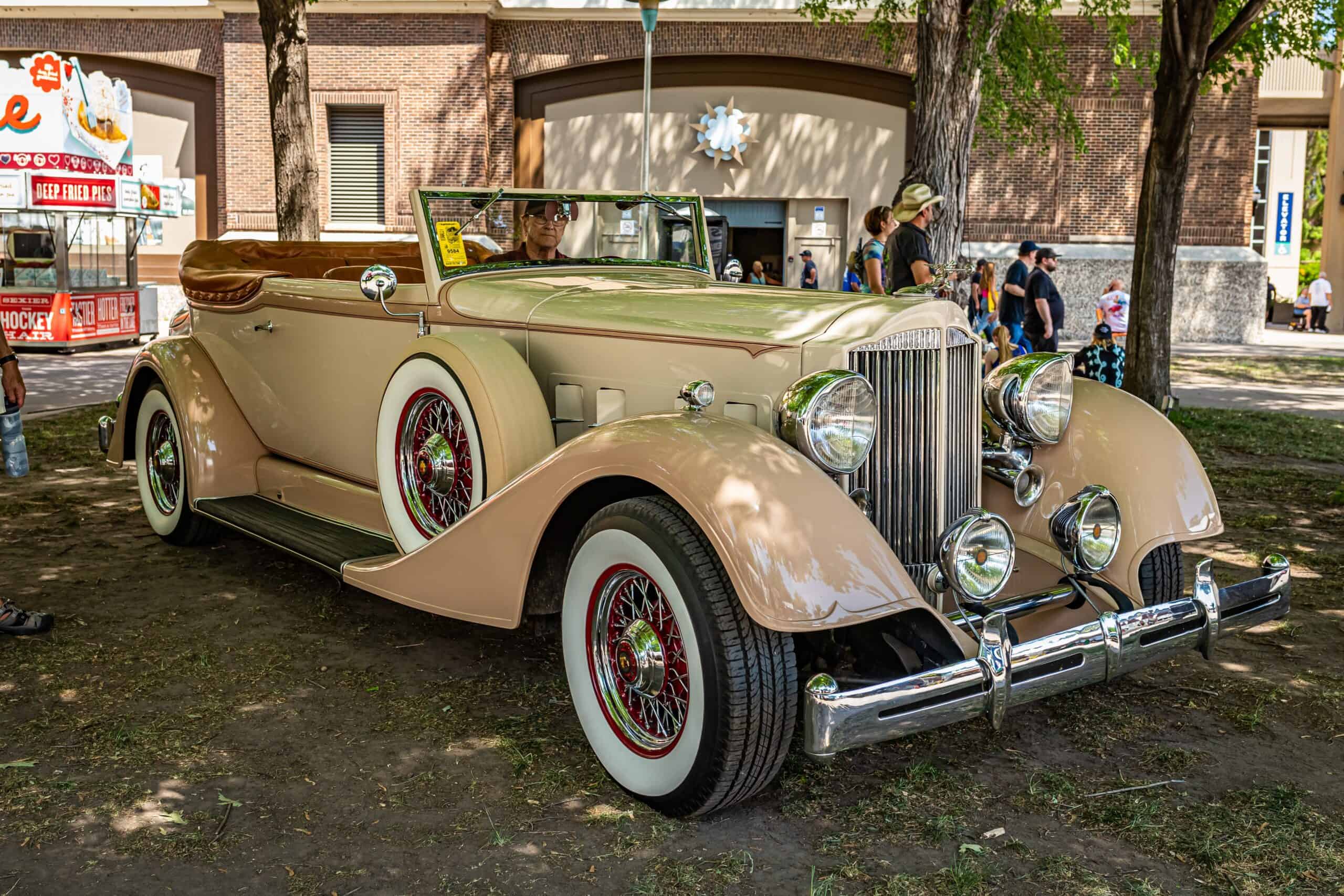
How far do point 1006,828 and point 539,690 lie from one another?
159cm

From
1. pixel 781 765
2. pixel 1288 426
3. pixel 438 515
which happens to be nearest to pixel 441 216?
pixel 438 515

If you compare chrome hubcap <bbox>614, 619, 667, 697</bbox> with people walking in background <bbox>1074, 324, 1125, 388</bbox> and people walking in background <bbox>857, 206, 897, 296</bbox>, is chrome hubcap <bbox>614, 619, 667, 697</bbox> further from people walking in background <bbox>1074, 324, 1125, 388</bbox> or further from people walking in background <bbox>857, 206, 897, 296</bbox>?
people walking in background <bbox>1074, 324, 1125, 388</bbox>

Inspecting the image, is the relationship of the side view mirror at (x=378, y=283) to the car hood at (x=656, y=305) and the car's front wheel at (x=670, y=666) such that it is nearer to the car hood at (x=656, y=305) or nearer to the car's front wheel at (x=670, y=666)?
the car hood at (x=656, y=305)

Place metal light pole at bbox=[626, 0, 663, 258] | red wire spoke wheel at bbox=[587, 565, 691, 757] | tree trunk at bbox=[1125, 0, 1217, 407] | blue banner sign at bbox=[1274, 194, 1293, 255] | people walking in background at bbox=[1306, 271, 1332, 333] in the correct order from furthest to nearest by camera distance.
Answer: blue banner sign at bbox=[1274, 194, 1293, 255]
people walking in background at bbox=[1306, 271, 1332, 333]
tree trunk at bbox=[1125, 0, 1217, 407]
metal light pole at bbox=[626, 0, 663, 258]
red wire spoke wheel at bbox=[587, 565, 691, 757]

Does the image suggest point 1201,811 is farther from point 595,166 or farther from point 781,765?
point 595,166

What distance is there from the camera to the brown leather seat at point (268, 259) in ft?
17.7

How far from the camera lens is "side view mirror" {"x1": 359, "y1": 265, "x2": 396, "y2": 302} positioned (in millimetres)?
4031

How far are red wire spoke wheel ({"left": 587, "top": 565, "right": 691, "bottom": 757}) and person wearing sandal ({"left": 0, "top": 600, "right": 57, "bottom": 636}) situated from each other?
2389 mm

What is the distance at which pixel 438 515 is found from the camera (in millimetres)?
4047

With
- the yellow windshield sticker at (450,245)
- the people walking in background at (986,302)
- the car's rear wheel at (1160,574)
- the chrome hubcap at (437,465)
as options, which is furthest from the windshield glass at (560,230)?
the people walking in background at (986,302)

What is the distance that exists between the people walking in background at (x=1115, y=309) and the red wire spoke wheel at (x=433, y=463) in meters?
10.1

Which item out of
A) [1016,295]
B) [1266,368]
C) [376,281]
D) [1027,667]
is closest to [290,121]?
[376,281]

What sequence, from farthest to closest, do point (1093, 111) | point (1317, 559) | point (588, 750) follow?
point (1093, 111), point (1317, 559), point (588, 750)

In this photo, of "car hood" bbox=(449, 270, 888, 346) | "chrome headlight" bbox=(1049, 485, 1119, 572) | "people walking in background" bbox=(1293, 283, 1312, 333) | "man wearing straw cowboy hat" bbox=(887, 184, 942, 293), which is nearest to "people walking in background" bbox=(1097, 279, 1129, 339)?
"man wearing straw cowboy hat" bbox=(887, 184, 942, 293)
